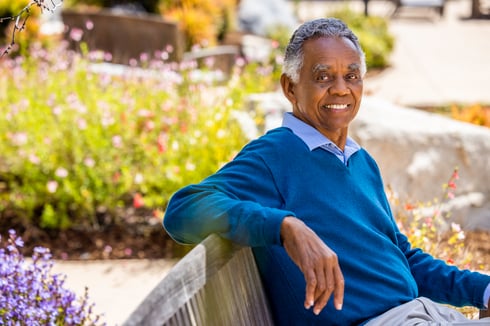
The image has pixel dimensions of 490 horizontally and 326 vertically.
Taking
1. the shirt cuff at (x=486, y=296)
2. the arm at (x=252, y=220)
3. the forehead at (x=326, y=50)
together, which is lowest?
the shirt cuff at (x=486, y=296)

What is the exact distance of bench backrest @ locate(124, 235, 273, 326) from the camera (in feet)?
5.19

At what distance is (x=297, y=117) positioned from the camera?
2322mm

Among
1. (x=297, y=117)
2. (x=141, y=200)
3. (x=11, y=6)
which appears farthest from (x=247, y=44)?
(x=297, y=117)

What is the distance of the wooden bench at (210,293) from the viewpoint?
1579 mm

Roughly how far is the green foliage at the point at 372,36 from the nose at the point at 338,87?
8.66 m

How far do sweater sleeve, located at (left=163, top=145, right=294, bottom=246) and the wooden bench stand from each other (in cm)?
6

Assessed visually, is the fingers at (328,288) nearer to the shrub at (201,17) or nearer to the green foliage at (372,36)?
the shrub at (201,17)

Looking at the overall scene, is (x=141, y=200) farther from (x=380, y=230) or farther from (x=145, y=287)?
(x=380, y=230)

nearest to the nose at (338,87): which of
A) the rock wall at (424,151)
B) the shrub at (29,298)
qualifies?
the shrub at (29,298)

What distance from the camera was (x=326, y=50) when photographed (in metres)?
2.20

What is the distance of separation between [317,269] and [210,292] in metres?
0.25

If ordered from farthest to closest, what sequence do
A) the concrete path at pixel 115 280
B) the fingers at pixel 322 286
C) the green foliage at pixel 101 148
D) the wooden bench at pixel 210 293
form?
1. the green foliage at pixel 101 148
2. the concrete path at pixel 115 280
3. the fingers at pixel 322 286
4. the wooden bench at pixel 210 293

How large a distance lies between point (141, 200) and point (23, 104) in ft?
3.79

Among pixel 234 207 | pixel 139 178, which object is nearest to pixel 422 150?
pixel 139 178
